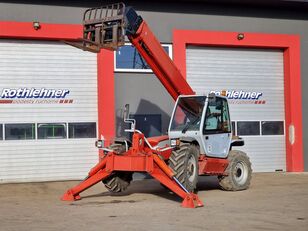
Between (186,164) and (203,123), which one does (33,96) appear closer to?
(203,123)

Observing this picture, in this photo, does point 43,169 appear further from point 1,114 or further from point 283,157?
point 283,157

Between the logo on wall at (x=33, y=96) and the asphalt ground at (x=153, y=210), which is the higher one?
the logo on wall at (x=33, y=96)

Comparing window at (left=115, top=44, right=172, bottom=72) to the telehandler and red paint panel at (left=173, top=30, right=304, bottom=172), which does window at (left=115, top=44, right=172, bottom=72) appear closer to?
red paint panel at (left=173, top=30, right=304, bottom=172)

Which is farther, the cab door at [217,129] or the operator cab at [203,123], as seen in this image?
the cab door at [217,129]

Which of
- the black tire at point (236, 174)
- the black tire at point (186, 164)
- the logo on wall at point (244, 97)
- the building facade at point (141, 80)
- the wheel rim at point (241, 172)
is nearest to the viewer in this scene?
the black tire at point (186, 164)

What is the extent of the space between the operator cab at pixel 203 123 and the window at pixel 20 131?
18.6 ft

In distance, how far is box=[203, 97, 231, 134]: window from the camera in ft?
45.9

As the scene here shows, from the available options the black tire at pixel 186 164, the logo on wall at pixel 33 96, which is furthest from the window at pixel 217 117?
the logo on wall at pixel 33 96

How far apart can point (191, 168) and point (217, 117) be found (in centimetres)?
210

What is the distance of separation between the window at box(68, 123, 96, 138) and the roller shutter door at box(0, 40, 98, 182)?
33mm

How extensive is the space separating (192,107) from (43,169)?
612 cm

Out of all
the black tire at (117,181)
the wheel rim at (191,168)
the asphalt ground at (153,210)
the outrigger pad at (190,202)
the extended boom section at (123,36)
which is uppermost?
the extended boom section at (123,36)

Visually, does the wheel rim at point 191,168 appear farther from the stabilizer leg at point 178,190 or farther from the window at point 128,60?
the window at point 128,60

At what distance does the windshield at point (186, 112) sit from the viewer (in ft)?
46.3
